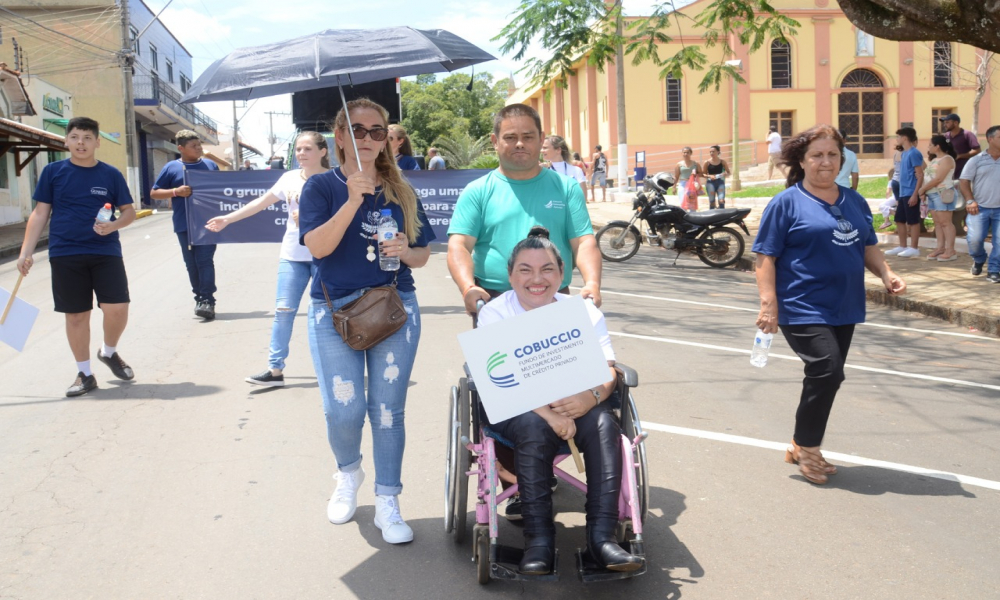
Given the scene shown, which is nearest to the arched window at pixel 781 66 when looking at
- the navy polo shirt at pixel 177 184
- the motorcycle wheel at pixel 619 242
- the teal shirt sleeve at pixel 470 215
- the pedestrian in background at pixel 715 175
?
the pedestrian in background at pixel 715 175

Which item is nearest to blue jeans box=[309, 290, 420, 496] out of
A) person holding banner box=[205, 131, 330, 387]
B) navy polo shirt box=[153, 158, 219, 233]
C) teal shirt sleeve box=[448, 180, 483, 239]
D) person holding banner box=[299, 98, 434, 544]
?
person holding banner box=[299, 98, 434, 544]

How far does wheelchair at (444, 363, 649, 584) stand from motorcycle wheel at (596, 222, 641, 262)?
1148 centimetres

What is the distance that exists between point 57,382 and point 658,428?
4745 mm

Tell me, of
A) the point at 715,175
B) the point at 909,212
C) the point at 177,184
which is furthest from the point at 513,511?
the point at 715,175

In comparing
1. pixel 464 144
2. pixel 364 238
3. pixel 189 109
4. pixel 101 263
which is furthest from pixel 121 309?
pixel 189 109

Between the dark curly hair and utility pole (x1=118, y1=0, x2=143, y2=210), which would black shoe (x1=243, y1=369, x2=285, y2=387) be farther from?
utility pole (x1=118, y1=0, x2=143, y2=210)

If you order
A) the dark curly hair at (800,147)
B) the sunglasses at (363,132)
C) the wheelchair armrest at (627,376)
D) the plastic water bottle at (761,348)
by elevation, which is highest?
the sunglasses at (363,132)

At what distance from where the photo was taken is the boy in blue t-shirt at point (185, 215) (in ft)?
33.1

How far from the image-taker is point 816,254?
5.05 m

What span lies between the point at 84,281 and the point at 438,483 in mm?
3567

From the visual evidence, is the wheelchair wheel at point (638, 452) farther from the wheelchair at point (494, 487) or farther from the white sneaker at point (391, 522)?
the white sneaker at point (391, 522)

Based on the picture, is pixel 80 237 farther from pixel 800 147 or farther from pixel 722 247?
pixel 722 247

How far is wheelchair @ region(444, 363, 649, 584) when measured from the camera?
3598 mm

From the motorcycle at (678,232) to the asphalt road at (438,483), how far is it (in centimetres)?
599
